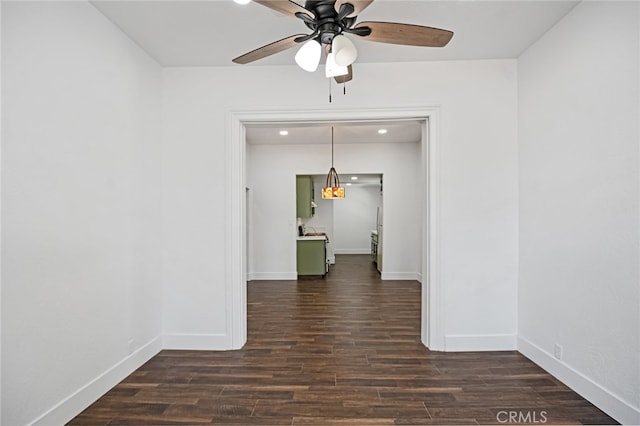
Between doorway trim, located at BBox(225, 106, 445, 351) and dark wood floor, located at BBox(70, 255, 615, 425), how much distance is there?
29 cm

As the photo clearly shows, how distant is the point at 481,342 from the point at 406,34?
2887 mm

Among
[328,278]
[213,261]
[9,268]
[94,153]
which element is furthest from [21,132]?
[328,278]

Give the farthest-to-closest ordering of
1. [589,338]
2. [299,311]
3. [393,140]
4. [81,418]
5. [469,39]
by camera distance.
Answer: [393,140] < [299,311] < [469,39] < [589,338] < [81,418]

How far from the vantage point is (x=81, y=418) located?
6.98 ft

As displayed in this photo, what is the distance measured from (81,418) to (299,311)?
272 centimetres

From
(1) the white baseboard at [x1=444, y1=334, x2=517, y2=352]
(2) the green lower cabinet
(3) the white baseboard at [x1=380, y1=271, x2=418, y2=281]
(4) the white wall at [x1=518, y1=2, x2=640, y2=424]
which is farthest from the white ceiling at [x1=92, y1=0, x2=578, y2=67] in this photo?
(3) the white baseboard at [x1=380, y1=271, x2=418, y2=281]

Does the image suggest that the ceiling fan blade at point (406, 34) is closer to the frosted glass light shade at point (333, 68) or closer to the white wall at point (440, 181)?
the frosted glass light shade at point (333, 68)

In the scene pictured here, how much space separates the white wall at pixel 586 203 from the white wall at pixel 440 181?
22cm

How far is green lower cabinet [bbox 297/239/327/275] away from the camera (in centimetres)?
705

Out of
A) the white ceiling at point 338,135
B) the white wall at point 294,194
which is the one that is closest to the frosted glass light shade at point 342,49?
the white ceiling at point 338,135

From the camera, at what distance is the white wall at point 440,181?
3.17 m

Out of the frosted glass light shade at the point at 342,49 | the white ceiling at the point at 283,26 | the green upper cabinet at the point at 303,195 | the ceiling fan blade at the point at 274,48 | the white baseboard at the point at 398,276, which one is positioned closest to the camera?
the frosted glass light shade at the point at 342,49

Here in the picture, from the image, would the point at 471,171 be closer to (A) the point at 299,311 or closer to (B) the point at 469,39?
(B) the point at 469,39

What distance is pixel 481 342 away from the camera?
125 inches
